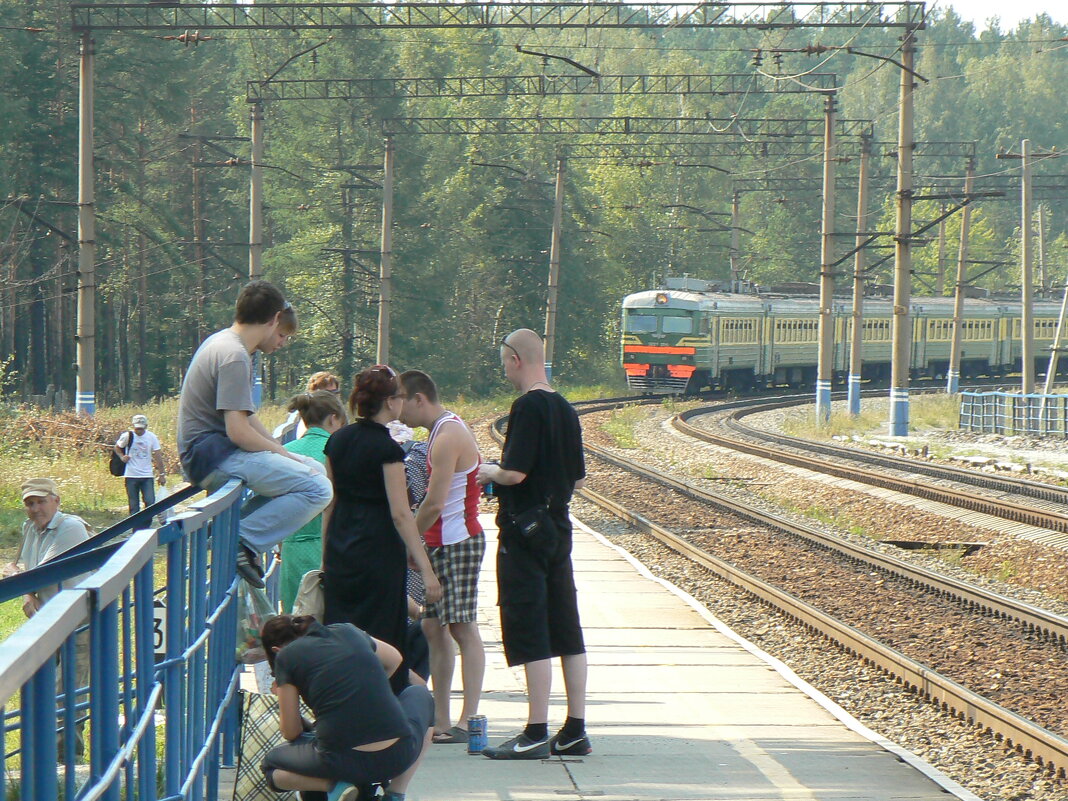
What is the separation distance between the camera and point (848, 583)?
41.8 ft

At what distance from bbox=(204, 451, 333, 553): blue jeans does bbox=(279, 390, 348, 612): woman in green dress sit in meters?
1.16

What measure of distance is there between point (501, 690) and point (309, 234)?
49.7 m

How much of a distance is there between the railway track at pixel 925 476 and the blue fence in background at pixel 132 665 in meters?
11.7

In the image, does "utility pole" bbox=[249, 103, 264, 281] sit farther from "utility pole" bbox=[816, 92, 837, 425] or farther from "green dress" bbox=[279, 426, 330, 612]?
"green dress" bbox=[279, 426, 330, 612]

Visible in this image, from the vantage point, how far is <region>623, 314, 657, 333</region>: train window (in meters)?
45.8

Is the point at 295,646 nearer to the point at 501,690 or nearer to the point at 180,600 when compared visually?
the point at 180,600

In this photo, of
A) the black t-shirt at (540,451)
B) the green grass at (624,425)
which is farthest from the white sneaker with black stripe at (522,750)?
the green grass at (624,425)

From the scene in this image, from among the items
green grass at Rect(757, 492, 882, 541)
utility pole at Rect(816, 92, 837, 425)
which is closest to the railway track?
green grass at Rect(757, 492, 882, 541)

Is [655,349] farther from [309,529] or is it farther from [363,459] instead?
[363,459]

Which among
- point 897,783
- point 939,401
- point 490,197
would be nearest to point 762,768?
point 897,783

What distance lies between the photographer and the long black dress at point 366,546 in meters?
5.73

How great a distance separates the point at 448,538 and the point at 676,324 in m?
39.0

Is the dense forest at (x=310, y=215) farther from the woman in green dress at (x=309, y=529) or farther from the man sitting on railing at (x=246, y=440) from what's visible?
the man sitting on railing at (x=246, y=440)

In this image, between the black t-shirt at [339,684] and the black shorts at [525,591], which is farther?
the black shorts at [525,591]
